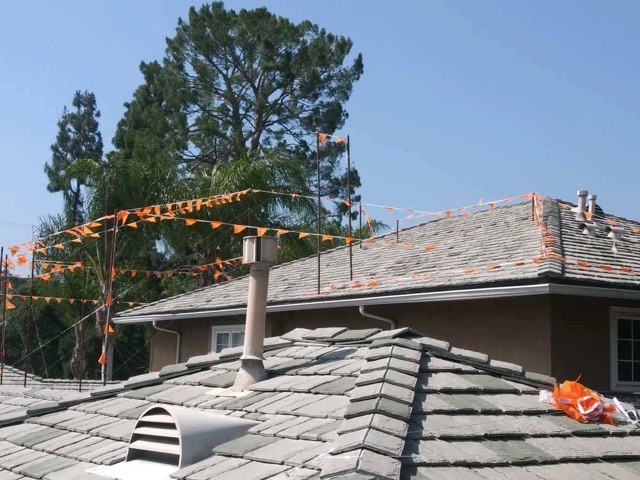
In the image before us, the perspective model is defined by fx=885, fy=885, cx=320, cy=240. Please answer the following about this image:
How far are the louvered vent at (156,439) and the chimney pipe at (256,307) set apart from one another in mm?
1108

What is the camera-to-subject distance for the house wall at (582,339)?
36.6ft

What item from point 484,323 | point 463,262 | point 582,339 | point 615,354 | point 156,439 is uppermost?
point 463,262

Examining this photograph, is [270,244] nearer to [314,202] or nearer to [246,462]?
[246,462]

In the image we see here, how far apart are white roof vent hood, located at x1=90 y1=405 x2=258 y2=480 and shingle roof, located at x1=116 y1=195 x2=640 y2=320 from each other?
19.3ft

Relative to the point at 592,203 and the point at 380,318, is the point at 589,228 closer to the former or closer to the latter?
the point at 592,203

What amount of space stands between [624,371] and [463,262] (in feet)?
9.29

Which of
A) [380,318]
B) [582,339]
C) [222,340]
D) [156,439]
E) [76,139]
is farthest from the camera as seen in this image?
[76,139]

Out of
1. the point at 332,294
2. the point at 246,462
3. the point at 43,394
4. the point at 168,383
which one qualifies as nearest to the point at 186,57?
the point at 332,294

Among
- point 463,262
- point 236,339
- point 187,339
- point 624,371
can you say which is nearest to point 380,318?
point 463,262

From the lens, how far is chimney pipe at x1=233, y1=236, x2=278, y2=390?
697 cm

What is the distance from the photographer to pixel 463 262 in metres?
13.4

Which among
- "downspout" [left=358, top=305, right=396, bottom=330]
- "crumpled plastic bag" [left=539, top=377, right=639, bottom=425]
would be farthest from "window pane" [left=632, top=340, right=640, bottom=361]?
"crumpled plastic bag" [left=539, top=377, right=639, bottom=425]

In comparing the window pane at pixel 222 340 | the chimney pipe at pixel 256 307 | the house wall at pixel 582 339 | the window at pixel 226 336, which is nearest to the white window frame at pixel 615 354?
the house wall at pixel 582 339

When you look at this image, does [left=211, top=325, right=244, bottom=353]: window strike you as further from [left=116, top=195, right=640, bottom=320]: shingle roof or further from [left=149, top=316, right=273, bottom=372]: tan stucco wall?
[left=116, top=195, right=640, bottom=320]: shingle roof
